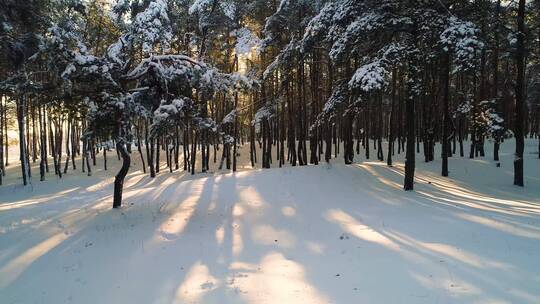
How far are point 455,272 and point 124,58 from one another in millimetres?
10460

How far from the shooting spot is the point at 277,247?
8.38 m

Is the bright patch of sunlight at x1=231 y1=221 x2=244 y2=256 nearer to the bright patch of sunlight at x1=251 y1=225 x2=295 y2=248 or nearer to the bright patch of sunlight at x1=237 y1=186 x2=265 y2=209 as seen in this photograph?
the bright patch of sunlight at x1=251 y1=225 x2=295 y2=248

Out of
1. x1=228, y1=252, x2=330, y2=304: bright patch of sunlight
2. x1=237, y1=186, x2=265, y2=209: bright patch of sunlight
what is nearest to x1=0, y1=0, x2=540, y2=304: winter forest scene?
x1=228, y1=252, x2=330, y2=304: bright patch of sunlight

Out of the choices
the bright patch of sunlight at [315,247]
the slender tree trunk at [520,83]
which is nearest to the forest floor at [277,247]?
the bright patch of sunlight at [315,247]

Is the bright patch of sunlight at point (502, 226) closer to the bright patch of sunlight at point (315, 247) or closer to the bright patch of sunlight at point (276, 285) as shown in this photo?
the bright patch of sunlight at point (315, 247)

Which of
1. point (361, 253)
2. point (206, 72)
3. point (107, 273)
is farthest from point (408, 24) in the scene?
point (107, 273)

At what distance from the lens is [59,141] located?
28.5m

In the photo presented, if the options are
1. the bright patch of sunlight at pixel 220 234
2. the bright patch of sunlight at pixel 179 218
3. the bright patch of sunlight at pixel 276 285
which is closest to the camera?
the bright patch of sunlight at pixel 276 285

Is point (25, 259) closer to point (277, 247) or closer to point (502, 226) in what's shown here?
point (277, 247)

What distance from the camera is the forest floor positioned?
239 inches

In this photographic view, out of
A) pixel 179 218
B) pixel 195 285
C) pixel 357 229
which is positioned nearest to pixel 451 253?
pixel 357 229

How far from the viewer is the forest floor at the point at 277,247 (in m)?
6.08

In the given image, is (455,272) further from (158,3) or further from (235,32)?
(235,32)

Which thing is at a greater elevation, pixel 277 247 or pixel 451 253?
pixel 451 253
